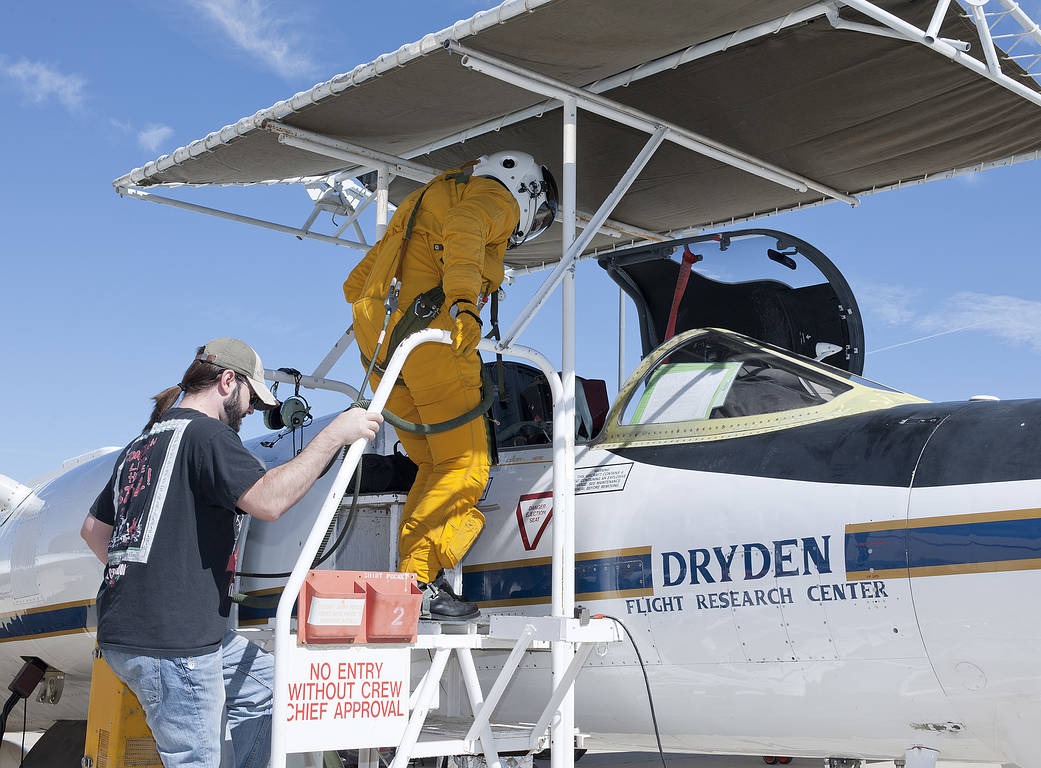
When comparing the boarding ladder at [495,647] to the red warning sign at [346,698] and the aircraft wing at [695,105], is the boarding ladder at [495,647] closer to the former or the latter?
the red warning sign at [346,698]

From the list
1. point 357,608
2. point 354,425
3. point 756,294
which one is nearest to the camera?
point 354,425

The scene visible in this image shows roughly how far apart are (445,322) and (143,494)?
189cm

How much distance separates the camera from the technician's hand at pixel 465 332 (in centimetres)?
445

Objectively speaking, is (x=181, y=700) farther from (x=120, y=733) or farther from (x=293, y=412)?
(x=293, y=412)

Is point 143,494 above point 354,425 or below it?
below

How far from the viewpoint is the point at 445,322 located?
511 cm

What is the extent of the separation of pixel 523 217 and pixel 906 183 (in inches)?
120

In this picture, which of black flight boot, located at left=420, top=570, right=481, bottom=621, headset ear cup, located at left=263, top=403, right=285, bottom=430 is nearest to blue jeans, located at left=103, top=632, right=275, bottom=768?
black flight boot, located at left=420, top=570, right=481, bottom=621

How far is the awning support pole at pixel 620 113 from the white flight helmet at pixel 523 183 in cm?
40

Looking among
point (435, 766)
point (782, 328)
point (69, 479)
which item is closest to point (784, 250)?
point (782, 328)

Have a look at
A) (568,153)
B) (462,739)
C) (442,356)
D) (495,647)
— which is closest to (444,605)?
(495,647)

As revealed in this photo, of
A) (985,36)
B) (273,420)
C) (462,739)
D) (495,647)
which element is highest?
(985,36)

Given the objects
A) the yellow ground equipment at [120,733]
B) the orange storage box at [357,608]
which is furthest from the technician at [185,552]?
the yellow ground equipment at [120,733]

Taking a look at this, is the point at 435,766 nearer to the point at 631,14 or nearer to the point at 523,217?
the point at 523,217
